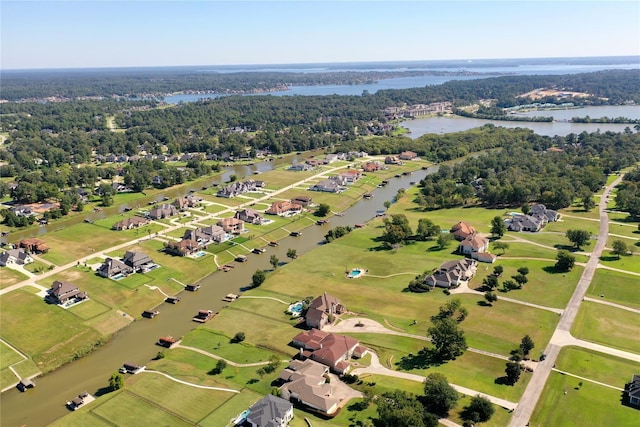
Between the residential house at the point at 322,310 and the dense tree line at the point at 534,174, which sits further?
the dense tree line at the point at 534,174

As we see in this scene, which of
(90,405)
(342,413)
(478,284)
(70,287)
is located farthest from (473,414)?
(70,287)

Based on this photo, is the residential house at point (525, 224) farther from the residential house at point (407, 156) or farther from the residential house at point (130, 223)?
the residential house at point (130, 223)

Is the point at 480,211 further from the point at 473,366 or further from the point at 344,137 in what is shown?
the point at 344,137

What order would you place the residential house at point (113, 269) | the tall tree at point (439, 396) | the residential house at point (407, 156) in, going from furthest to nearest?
the residential house at point (407, 156) → the residential house at point (113, 269) → the tall tree at point (439, 396)

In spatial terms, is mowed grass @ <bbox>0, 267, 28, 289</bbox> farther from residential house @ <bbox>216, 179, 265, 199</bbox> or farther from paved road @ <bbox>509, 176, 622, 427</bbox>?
paved road @ <bbox>509, 176, 622, 427</bbox>

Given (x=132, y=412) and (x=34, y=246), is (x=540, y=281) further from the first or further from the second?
(x=34, y=246)

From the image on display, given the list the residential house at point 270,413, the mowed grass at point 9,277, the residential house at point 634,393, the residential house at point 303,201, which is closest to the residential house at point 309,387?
the residential house at point 270,413

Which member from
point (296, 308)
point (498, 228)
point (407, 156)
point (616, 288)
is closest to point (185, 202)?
point (296, 308)

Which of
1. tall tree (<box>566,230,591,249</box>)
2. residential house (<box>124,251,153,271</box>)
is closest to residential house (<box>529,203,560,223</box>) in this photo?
tall tree (<box>566,230,591,249</box>)
